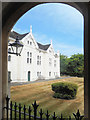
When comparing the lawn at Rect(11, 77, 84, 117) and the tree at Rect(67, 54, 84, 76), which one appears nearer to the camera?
the lawn at Rect(11, 77, 84, 117)

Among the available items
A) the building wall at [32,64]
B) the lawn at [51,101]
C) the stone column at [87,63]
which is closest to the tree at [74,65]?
the lawn at [51,101]

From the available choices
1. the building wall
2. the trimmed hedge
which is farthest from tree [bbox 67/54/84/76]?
the building wall

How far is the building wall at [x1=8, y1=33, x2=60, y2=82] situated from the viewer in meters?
5.33

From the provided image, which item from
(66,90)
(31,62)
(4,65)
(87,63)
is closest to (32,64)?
(31,62)

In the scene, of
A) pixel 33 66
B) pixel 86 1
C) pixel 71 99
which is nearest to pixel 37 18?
pixel 86 1

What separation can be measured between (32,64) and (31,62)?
0.54 feet

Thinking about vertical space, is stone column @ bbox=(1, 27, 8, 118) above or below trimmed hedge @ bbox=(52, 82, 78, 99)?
above

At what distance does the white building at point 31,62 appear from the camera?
17.4 ft

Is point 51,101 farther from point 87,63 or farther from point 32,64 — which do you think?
point 32,64

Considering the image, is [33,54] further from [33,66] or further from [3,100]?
[3,100]

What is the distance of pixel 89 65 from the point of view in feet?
1.76

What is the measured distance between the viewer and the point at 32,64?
6633 mm

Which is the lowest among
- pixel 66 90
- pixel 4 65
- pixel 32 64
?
pixel 66 90

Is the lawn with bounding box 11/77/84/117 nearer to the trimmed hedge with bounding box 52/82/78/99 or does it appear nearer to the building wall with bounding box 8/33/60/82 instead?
the trimmed hedge with bounding box 52/82/78/99
